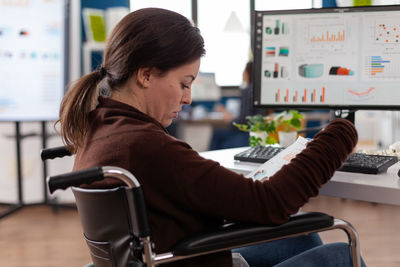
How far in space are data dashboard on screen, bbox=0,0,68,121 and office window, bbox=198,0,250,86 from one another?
2.61 metres

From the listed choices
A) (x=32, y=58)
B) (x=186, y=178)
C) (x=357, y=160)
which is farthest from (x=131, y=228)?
(x=32, y=58)

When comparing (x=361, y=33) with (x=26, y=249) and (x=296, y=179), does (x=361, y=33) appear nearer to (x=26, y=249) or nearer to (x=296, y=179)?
(x=296, y=179)

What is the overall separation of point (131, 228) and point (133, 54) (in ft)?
1.06

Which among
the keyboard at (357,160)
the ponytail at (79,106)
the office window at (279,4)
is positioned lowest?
the keyboard at (357,160)

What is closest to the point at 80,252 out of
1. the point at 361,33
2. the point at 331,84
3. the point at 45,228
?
the point at 45,228

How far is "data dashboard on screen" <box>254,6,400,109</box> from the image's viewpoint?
58.7 inches

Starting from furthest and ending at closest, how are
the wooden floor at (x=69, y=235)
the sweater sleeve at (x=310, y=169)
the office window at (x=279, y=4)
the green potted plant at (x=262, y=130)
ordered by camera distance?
1. the office window at (x=279, y=4)
2. the wooden floor at (x=69, y=235)
3. the green potted plant at (x=262, y=130)
4. the sweater sleeve at (x=310, y=169)

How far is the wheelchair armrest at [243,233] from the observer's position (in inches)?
32.9

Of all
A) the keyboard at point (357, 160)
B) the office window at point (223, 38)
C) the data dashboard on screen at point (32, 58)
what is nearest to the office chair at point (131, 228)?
the keyboard at point (357, 160)

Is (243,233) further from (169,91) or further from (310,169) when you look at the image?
(169,91)

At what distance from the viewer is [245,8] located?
5.59m

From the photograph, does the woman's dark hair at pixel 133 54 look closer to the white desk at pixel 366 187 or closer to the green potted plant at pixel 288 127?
the white desk at pixel 366 187

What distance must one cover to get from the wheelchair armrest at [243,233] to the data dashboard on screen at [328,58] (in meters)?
0.72

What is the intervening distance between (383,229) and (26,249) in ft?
6.85
